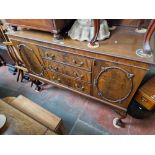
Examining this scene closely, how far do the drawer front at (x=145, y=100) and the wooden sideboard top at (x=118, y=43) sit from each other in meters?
0.41

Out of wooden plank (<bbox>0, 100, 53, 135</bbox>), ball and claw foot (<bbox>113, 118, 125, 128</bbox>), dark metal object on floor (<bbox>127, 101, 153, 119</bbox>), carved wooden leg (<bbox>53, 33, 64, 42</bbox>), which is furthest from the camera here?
ball and claw foot (<bbox>113, 118, 125, 128</bbox>)

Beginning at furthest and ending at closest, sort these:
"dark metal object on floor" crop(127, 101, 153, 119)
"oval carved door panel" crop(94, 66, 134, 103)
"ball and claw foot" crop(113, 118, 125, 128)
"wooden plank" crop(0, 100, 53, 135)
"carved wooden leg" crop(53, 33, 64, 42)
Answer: "ball and claw foot" crop(113, 118, 125, 128) < "dark metal object on floor" crop(127, 101, 153, 119) < "carved wooden leg" crop(53, 33, 64, 42) < "oval carved door panel" crop(94, 66, 134, 103) < "wooden plank" crop(0, 100, 53, 135)

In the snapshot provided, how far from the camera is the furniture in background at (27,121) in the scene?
83 cm

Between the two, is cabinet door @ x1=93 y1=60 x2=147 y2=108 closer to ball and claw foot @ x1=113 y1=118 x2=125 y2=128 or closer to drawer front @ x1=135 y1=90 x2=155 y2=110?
drawer front @ x1=135 y1=90 x2=155 y2=110

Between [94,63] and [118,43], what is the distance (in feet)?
0.72

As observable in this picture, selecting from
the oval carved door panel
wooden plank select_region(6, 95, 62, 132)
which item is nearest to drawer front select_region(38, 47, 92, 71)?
the oval carved door panel

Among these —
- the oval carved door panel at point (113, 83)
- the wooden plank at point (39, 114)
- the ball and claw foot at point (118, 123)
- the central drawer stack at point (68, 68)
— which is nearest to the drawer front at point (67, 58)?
the central drawer stack at point (68, 68)

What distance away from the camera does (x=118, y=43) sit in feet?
3.18

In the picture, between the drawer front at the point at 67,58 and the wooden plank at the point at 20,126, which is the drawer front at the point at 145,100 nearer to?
the drawer front at the point at 67,58

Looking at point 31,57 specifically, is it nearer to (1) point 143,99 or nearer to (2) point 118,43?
(2) point 118,43

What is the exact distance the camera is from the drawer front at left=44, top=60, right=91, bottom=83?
116 centimetres

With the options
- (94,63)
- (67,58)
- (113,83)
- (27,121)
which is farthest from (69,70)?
(27,121)

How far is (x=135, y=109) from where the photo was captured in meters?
1.25
